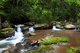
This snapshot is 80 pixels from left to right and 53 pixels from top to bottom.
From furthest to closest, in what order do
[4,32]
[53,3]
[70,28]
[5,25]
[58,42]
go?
1. [70,28]
2. [5,25]
3. [4,32]
4. [58,42]
5. [53,3]

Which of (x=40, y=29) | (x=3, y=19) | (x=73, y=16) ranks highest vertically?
(x=73, y=16)

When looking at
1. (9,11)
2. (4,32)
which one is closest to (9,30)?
(4,32)

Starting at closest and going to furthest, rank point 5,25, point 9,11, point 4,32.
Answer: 1. point 4,32
2. point 5,25
3. point 9,11

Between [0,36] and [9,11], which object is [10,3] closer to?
[9,11]

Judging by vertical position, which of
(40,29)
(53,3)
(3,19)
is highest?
(53,3)

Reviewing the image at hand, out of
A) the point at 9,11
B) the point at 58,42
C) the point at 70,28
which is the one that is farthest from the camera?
the point at 9,11

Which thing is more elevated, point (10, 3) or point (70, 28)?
point (10, 3)

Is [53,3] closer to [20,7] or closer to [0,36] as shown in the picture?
[0,36]

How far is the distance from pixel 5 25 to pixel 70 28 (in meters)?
9.18

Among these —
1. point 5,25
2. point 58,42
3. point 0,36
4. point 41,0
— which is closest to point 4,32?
point 0,36

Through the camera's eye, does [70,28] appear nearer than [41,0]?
No

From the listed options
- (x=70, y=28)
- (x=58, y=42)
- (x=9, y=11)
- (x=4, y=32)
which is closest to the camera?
(x=58, y=42)

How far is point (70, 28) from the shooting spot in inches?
779

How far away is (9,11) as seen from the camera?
22.5 metres
